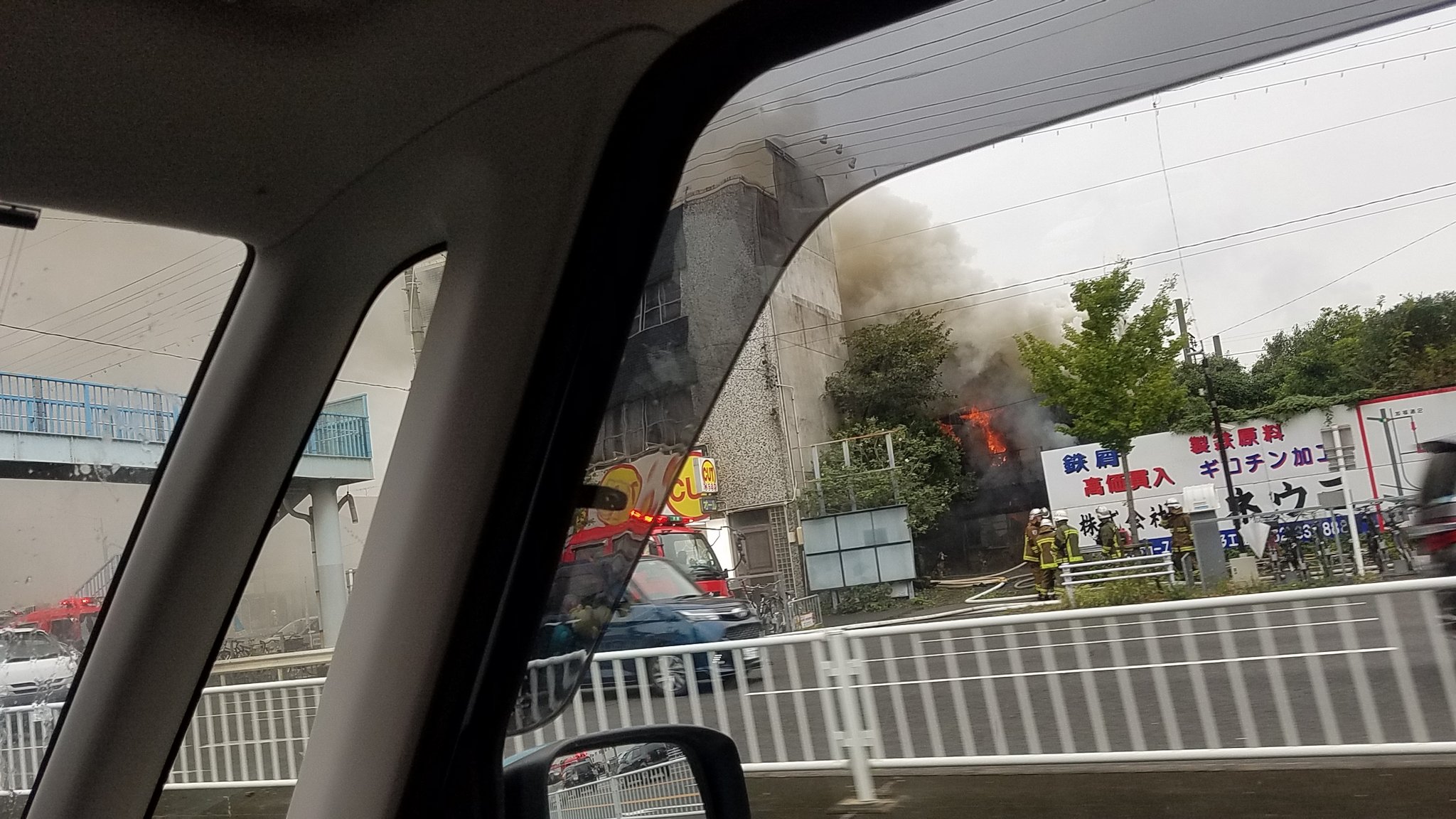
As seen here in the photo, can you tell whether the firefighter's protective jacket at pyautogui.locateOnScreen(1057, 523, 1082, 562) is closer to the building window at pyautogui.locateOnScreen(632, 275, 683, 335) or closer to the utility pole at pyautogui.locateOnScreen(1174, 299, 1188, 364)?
the utility pole at pyautogui.locateOnScreen(1174, 299, 1188, 364)

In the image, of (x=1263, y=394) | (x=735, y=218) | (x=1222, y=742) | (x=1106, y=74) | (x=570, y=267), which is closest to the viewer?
(x=1263, y=394)

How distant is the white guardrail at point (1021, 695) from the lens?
52.4 inches

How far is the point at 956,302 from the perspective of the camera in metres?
1.41

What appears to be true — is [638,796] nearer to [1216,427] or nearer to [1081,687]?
[1081,687]

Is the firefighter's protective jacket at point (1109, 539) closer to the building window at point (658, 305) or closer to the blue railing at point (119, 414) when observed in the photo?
the building window at point (658, 305)

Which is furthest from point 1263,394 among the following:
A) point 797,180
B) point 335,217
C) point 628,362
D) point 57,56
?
point 57,56

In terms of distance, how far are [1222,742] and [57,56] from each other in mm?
1879

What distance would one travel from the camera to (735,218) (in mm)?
1504

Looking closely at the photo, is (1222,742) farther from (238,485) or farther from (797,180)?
(238,485)

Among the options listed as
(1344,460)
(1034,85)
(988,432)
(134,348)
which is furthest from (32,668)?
(1344,460)

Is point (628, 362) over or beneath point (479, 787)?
over

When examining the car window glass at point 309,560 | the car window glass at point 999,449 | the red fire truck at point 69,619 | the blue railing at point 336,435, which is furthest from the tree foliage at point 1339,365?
the red fire truck at point 69,619

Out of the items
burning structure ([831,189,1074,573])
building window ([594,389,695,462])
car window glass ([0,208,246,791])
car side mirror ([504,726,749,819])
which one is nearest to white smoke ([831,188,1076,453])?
burning structure ([831,189,1074,573])

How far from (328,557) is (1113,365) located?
1.15 meters
